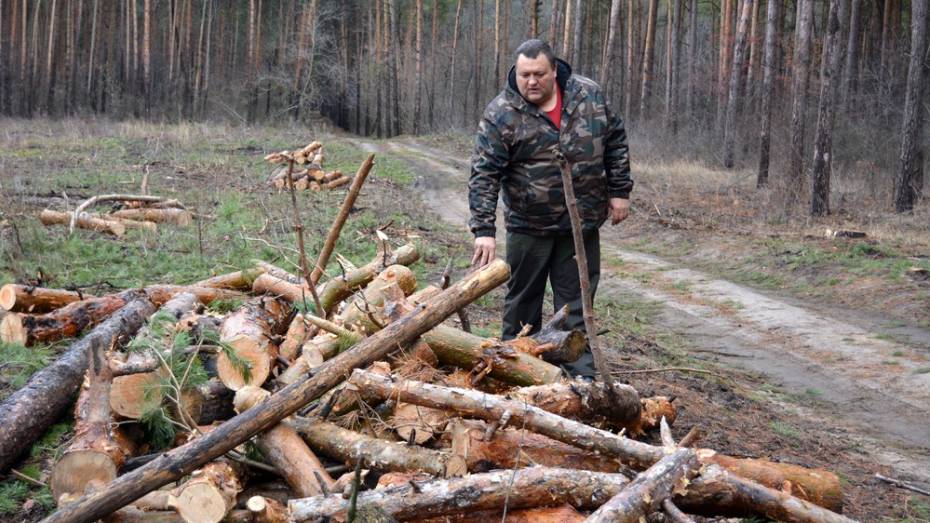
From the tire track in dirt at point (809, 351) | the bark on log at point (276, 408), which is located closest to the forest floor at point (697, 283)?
the tire track in dirt at point (809, 351)

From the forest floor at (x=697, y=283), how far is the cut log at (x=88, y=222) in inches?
18.3

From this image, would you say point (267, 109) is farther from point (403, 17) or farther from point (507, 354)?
point (507, 354)

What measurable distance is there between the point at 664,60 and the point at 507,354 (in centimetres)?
4365

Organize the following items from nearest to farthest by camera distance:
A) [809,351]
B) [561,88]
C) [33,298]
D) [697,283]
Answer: [561,88] → [33,298] → [809,351] → [697,283]

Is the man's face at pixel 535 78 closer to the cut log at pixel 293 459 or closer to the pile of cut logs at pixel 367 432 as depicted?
the pile of cut logs at pixel 367 432

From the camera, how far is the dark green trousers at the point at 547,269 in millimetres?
5590

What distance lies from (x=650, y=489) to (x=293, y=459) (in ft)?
5.38

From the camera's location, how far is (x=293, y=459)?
3.94 meters

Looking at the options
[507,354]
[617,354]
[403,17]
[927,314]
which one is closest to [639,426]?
[507,354]

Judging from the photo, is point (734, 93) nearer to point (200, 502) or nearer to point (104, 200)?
point (104, 200)

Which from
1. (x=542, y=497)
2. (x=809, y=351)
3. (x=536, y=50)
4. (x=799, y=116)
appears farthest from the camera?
(x=799, y=116)

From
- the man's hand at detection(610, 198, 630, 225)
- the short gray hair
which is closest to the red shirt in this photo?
the short gray hair

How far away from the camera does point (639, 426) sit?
4.77m

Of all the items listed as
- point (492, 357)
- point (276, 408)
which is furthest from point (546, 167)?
point (276, 408)
